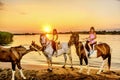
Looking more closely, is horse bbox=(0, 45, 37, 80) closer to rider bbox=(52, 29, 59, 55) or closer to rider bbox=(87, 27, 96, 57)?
rider bbox=(52, 29, 59, 55)

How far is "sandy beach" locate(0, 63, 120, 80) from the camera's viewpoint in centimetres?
337

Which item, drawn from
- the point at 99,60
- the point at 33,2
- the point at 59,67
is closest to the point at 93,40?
the point at 99,60

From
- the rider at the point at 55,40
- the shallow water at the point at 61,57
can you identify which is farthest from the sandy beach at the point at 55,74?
the rider at the point at 55,40

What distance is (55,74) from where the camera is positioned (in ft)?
11.3

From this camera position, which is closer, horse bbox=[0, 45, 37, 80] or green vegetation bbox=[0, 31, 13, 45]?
horse bbox=[0, 45, 37, 80]

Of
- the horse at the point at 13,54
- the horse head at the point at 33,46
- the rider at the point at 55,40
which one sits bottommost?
the horse at the point at 13,54

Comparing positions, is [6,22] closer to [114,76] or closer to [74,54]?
[74,54]

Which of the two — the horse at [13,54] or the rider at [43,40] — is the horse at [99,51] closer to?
the rider at [43,40]

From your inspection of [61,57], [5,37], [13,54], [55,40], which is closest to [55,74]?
[61,57]

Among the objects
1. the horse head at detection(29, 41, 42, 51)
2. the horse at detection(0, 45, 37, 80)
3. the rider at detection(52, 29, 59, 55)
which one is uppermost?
the rider at detection(52, 29, 59, 55)

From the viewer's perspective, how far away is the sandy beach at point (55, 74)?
11.1 feet

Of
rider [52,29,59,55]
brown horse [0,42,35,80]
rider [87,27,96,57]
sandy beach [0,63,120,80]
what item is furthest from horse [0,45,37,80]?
rider [87,27,96,57]

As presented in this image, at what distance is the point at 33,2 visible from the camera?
137 inches

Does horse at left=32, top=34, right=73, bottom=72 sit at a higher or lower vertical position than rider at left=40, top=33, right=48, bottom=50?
lower
